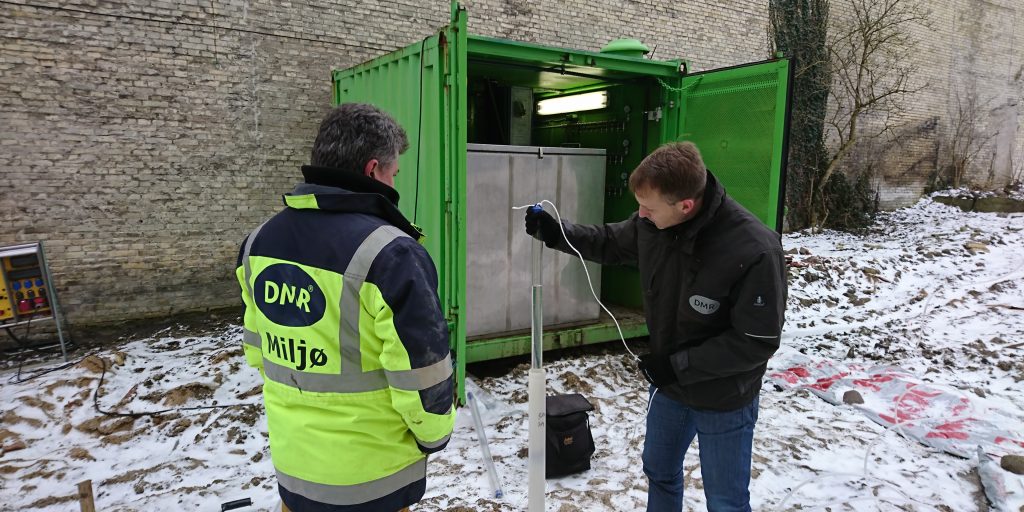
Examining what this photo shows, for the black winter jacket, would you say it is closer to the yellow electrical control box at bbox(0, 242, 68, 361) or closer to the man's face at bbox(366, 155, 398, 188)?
the man's face at bbox(366, 155, 398, 188)

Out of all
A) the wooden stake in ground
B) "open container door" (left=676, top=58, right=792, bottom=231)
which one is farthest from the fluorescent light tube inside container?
the wooden stake in ground

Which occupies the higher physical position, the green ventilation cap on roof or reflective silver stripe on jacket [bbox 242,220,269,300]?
the green ventilation cap on roof

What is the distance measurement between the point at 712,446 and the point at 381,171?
1622 mm

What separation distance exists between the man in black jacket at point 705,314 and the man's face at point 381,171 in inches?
35.1

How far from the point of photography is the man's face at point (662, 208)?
1993 mm

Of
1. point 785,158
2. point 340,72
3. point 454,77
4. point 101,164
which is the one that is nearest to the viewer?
point 454,77

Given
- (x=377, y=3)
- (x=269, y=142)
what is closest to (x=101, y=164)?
(x=269, y=142)

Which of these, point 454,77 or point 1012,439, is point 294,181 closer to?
point 454,77

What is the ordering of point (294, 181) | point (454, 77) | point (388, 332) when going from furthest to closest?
point (294, 181) < point (454, 77) < point (388, 332)

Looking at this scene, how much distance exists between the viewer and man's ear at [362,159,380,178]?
1624mm

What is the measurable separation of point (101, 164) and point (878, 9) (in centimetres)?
1521

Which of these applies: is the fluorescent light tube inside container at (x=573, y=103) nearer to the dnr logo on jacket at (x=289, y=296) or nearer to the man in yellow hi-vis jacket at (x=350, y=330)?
the man in yellow hi-vis jacket at (x=350, y=330)

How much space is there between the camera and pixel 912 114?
44.8 ft

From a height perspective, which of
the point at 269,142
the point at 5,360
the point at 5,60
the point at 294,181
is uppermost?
the point at 5,60
